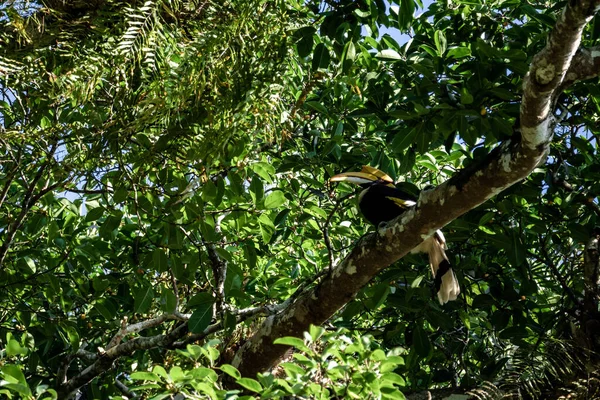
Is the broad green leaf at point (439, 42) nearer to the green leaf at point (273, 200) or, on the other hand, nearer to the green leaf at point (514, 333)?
the green leaf at point (273, 200)

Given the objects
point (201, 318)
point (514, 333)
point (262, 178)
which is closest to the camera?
point (201, 318)

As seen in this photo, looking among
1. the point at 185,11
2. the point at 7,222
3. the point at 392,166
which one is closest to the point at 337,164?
the point at 392,166

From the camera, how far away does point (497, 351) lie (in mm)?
3738

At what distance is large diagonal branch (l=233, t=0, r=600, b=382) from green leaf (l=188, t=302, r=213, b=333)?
7.4 inches

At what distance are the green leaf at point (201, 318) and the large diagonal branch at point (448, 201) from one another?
0.62ft

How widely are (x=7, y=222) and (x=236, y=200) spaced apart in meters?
1.04

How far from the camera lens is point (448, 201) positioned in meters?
2.48

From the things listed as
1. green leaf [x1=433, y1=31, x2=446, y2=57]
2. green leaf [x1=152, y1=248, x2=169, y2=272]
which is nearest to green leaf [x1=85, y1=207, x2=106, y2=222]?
green leaf [x1=152, y1=248, x2=169, y2=272]

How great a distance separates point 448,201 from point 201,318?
1056 mm

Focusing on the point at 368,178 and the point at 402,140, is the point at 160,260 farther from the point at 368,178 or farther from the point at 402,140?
the point at 368,178

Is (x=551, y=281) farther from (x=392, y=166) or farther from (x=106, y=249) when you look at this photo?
(x=106, y=249)

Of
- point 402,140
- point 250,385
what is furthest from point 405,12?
point 250,385

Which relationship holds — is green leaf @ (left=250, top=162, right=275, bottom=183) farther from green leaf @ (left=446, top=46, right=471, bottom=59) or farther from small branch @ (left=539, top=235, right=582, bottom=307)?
small branch @ (left=539, top=235, right=582, bottom=307)

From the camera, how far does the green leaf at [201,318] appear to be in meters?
2.88
